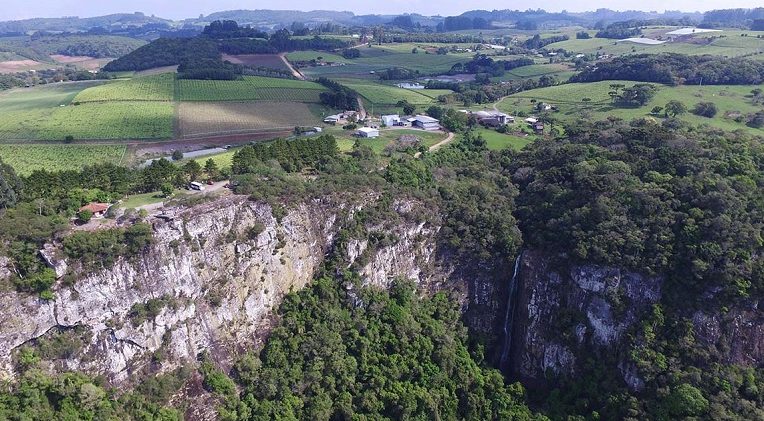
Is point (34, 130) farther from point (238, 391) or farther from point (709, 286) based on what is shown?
point (709, 286)

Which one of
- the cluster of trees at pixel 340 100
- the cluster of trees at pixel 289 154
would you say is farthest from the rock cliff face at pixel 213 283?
the cluster of trees at pixel 340 100

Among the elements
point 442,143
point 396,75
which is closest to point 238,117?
point 442,143

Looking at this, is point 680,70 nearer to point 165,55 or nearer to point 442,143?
point 442,143

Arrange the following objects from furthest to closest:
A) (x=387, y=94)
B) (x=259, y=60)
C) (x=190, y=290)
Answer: (x=259, y=60), (x=387, y=94), (x=190, y=290)

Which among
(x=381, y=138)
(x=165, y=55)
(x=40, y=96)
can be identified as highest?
(x=165, y=55)

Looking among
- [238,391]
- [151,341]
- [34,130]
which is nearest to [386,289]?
[238,391]

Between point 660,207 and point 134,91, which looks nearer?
point 660,207

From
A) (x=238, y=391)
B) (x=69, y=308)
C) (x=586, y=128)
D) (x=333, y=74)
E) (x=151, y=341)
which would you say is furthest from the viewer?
(x=333, y=74)
